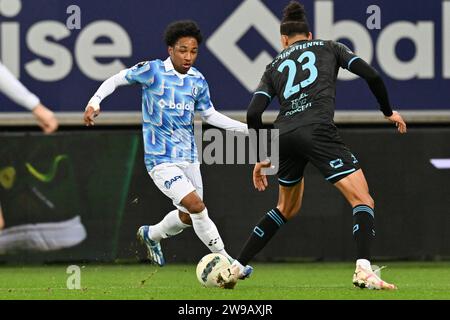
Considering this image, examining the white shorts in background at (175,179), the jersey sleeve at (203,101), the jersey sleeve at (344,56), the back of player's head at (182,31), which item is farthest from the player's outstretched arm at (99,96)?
the jersey sleeve at (344,56)

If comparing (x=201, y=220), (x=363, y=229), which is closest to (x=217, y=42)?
(x=201, y=220)

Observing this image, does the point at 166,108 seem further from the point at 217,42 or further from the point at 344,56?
the point at 217,42

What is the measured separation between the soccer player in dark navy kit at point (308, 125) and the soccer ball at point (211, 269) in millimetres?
128

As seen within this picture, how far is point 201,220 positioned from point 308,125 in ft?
5.48

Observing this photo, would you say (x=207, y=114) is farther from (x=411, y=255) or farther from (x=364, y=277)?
(x=411, y=255)

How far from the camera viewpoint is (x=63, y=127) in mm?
13852

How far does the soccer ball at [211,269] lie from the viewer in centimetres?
923

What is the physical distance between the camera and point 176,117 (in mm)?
10172

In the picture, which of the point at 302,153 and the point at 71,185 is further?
the point at 71,185

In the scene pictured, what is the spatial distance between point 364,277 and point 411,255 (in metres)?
5.18

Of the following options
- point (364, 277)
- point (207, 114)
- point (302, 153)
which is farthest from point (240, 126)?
point (364, 277)

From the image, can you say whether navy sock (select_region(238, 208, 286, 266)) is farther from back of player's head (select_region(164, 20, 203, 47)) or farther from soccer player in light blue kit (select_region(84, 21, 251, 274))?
back of player's head (select_region(164, 20, 203, 47))

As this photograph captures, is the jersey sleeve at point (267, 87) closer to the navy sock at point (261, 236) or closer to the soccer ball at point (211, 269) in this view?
the navy sock at point (261, 236)

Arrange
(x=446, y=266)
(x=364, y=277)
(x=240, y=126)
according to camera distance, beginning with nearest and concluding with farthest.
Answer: (x=364, y=277) → (x=240, y=126) → (x=446, y=266)
